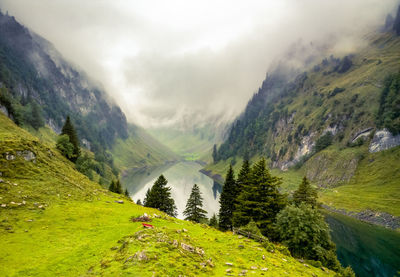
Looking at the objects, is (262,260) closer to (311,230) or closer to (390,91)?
(311,230)

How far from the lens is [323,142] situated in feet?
585

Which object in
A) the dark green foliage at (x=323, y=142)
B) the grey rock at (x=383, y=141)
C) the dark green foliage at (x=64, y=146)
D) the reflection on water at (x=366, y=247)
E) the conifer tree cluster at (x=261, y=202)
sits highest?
the dark green foliage at (x=323, y=142)

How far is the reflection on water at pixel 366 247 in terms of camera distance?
50.5 m

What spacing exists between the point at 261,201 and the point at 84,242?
30110 millimetres

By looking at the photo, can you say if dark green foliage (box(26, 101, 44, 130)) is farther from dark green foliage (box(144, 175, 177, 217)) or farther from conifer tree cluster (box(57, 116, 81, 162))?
dark green foliage (box(144, 175, 177, 217))

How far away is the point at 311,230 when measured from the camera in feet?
101

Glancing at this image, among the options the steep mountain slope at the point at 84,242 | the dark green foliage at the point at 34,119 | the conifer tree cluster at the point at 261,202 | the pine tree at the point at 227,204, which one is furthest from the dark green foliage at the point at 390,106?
the dark green foliage at the point at 34,119

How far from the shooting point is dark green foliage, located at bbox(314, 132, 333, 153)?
177375 millimetres

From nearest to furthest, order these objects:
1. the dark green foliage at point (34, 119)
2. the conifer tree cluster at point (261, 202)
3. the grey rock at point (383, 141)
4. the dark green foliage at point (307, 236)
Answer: the dark green foliage at point (307, 236) < the conifer tree cluster at point (261, 202) < the grey rock at point (383, 141) < the dark green foliage at point (34, 119)

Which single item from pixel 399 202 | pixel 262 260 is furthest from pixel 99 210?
pixel 399 202

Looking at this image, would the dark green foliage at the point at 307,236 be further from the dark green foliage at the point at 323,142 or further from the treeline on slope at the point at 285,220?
the dark green foliage at the point at 323,142

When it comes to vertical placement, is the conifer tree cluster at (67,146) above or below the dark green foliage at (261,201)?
above

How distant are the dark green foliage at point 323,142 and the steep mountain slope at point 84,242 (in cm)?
18032

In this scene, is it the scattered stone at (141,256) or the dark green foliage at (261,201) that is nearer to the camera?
the scattered stone at (141,256)
